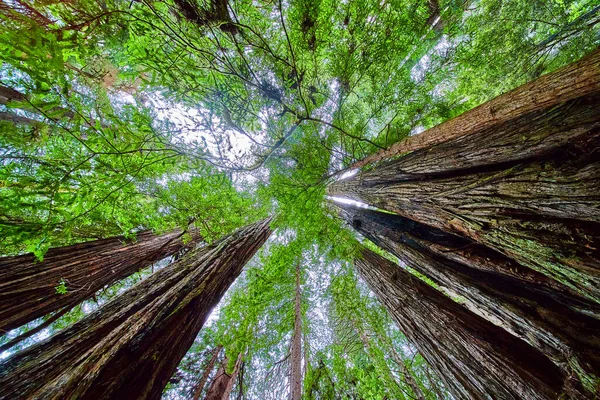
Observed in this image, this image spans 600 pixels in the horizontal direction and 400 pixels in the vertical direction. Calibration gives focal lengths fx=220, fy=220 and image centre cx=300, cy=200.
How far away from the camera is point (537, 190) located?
5.36 ft

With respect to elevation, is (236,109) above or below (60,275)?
above

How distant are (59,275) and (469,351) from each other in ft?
15.2

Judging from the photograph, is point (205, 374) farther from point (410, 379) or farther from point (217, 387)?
point (410, 379)

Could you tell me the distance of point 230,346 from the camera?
3.15m

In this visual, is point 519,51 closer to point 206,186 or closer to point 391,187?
point 391,187

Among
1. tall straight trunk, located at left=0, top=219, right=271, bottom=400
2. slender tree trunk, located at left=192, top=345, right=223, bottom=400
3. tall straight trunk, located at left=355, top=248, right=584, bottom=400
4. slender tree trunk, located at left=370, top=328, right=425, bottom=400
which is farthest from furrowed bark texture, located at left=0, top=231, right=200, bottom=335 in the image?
slender tree trunk, located at left=370, top=328, right=425, bottom=400

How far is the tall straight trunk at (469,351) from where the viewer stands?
1.76 meters

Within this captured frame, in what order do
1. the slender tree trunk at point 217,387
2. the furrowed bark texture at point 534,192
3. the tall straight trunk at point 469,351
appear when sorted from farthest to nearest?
the slender tree trunk at point 217,387
the tall straight trunk at point 469,351
the furrowed bark texture at point 534,192

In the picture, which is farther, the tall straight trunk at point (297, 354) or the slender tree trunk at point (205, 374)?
the slender tree trunk at point (205, 374)

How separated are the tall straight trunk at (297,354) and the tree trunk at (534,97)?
393 centimetres

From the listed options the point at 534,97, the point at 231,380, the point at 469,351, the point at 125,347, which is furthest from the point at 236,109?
the point at 231,380

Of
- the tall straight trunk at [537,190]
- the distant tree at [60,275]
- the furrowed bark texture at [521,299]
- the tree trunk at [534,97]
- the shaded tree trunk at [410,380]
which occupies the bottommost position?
the shaded tree trunk at [410,380]

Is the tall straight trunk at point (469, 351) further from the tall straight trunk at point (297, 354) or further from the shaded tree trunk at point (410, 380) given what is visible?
the tall straight trunk at point (297, 354)

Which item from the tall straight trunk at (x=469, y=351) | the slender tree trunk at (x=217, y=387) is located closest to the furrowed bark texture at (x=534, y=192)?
the tall straight trunk at (x=469, y=351)
